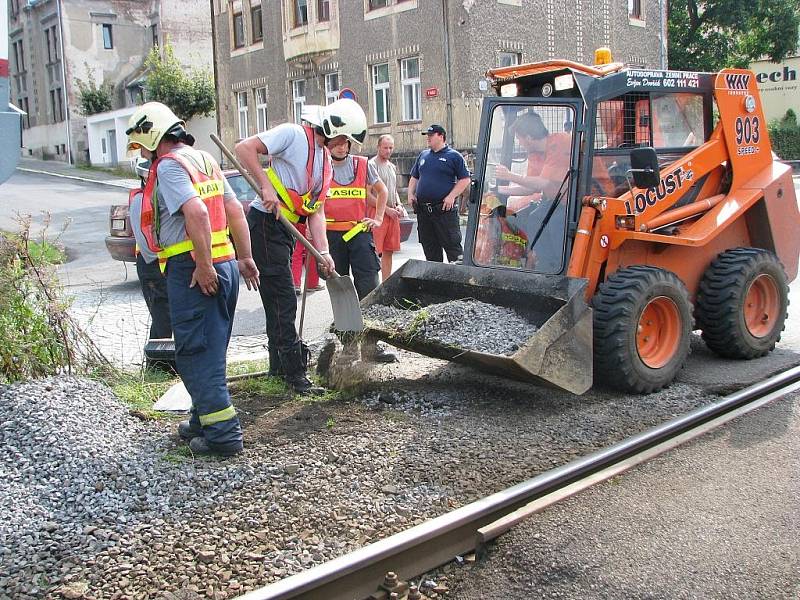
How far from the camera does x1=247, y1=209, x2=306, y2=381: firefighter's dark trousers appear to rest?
5684mm

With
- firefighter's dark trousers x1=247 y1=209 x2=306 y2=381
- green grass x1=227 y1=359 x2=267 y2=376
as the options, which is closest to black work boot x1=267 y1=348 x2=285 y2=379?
firefighter's dark trousers x1=247 y1=209 x2=306 y2=381

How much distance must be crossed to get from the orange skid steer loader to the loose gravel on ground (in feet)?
1.35

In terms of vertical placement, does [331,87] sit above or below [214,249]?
above

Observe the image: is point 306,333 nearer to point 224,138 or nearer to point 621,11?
point 621,11

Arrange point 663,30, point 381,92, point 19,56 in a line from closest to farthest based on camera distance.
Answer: point 381,92, point 663,30, point 19,56

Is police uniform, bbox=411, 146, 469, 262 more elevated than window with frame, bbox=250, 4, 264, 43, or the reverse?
window with frame, bbox=250, 4, 264, 43

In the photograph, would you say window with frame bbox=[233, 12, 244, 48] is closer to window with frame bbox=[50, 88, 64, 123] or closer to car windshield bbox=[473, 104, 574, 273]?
window with frame bbox=[50, 88, 64, 123]

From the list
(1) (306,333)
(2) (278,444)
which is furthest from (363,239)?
(2) (278,444)

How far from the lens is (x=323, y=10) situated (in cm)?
2584

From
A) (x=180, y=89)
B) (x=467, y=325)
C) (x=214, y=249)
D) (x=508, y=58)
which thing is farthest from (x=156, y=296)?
(x=180, y=89)

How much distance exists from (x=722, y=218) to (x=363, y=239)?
290 cm

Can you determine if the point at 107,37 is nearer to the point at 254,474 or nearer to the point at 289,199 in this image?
the point at 289,199

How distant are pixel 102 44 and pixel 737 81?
41.1 metres

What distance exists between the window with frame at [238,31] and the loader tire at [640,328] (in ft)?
86.3
